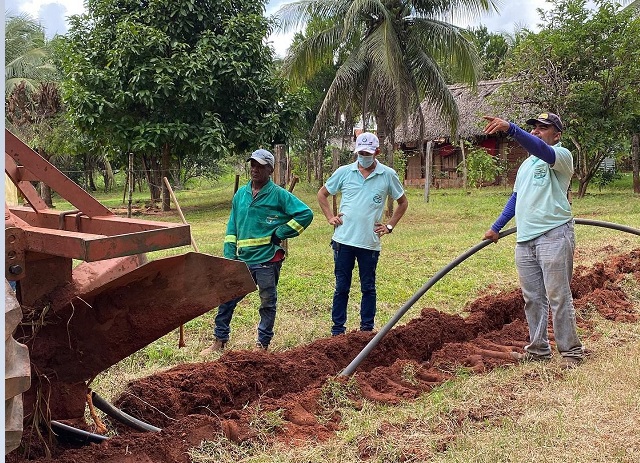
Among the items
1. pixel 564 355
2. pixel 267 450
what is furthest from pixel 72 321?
pixel 564 355

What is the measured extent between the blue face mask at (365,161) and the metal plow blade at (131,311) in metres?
3.00

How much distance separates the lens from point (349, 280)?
20.3 ft

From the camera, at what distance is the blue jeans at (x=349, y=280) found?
615 centimetres

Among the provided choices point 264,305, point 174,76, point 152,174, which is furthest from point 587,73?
point 264,305

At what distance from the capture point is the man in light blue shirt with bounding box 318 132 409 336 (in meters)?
6.10

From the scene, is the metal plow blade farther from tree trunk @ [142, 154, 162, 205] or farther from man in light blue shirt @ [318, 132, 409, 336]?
tree trunk @ [142, 154, 162, 205]

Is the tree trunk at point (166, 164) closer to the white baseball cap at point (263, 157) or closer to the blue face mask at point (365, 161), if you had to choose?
the blue face mask at point (365, 161)

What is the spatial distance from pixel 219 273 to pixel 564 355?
3264 mm

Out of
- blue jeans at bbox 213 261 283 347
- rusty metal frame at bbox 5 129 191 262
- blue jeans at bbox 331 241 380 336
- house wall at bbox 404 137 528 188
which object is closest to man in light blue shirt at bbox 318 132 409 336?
blue jeans at bbox 331 241 380 336

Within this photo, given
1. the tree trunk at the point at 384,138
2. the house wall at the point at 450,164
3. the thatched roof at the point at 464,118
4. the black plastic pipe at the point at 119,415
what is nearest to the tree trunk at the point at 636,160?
the house wall at the point at 450,164

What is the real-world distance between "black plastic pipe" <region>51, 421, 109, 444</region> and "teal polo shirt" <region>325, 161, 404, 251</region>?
3002 mm

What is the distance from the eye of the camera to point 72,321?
3.39 m

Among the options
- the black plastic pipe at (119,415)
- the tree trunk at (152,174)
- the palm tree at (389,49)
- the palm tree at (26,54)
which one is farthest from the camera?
the palm tree at (26,54)

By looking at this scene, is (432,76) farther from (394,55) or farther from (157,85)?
(157,85)
